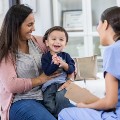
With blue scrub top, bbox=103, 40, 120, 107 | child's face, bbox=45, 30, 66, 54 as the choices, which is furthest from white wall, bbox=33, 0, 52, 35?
blue scrub top, bbox=103, 40, 120, 107

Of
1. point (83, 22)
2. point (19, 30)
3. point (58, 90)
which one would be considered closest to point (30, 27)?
point (19, 30)

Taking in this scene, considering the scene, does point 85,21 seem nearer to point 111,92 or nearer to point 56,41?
point 56,41

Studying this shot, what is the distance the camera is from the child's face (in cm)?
193

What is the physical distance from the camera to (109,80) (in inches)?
54.0

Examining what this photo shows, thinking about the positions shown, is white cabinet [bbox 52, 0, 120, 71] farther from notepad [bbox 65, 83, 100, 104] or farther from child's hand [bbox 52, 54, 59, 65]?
notepad [bbox 65, 83, 100, 104]

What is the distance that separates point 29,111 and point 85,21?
1.90 m

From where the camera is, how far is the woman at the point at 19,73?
1810 mm

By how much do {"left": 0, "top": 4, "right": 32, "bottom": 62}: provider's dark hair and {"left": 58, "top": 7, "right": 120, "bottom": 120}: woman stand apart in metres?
0.60

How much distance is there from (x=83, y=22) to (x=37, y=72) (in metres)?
1.69

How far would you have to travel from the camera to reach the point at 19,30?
1900 mm

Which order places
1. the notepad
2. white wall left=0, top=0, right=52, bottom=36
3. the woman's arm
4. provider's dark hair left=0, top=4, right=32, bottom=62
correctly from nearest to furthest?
the woman's arm → the notepad → provider's dark hair left=0, top=4, right=32, bottom=62 → white wall left=0, top=0, right=52, bottom=36

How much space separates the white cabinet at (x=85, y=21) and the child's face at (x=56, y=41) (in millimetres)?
1494

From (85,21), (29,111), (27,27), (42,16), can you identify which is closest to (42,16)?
(42,16)

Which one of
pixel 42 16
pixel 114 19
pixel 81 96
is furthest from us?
pixel 42 16
